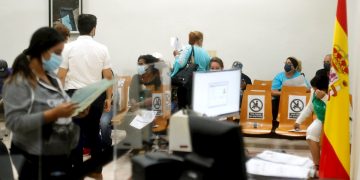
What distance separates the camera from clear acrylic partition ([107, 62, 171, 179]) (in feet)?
8.98

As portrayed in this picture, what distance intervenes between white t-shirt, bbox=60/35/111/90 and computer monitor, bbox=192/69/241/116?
4.03 ft

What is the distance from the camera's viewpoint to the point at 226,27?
8.11 metres

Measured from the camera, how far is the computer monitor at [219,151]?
1671 mm

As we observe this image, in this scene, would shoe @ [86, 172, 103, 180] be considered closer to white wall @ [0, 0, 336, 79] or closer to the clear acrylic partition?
the clear acrylic partition

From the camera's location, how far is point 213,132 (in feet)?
5.54

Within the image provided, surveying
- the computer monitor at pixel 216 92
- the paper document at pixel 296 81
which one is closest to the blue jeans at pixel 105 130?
the computer monitor at pixel 216 92

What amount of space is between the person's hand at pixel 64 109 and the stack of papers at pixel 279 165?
89cm

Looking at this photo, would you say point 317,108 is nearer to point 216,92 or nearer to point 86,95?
point 216,92

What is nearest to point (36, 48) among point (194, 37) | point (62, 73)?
point (62, 73)

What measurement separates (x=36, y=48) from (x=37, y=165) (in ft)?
2.06

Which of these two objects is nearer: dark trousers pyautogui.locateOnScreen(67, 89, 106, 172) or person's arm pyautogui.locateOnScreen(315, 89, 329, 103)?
dark trousers pyautogui.locateOnScreen(67, 89, 106, 172)

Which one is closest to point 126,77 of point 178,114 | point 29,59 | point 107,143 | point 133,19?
point 178,114

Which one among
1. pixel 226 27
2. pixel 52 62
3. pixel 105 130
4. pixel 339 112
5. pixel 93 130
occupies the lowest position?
pixel 105 130

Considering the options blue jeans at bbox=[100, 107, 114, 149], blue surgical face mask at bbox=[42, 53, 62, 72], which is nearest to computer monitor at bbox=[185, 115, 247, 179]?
blue surgical face mask at bbox=[42, 53, 62, 72]
